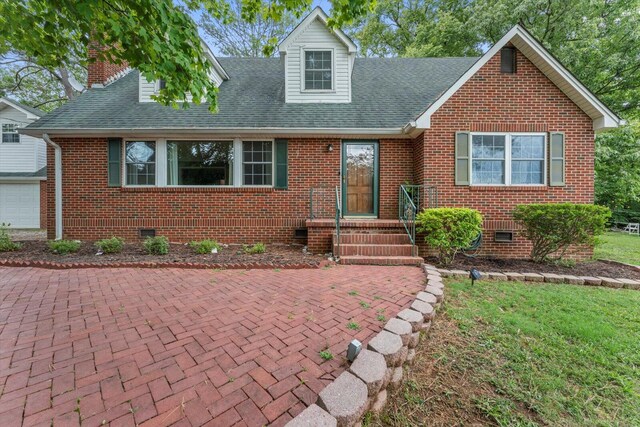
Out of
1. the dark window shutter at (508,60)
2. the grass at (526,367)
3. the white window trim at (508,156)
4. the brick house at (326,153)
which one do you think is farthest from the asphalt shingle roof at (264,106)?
the grass at (526,367)

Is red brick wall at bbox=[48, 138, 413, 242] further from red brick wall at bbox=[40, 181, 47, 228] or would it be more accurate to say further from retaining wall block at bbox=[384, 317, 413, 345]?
red brick wall at bbox=[40, 181, 47, 228]

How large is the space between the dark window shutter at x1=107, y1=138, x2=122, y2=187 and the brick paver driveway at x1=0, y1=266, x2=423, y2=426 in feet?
12.1

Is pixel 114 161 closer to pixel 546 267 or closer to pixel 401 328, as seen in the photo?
pixel 401 328

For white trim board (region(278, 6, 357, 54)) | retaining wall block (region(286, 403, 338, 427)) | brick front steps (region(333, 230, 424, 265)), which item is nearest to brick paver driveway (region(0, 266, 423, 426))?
retaining wall block (region(286, 403, 338, 427))

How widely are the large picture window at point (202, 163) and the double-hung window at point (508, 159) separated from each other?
21.4 ft

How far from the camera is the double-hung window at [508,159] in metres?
6.65

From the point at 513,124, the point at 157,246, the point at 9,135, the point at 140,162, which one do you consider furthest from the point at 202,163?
the point at 9,135

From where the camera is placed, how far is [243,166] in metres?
7.69

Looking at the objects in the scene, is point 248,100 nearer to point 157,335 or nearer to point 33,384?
point 157,335

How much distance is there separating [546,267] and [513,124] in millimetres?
3434

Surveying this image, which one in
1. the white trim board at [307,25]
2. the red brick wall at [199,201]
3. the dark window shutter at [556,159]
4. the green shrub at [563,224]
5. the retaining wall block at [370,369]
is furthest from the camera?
the white trim board at [307,25]

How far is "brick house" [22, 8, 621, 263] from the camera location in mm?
6535

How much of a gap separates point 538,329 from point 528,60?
655cm

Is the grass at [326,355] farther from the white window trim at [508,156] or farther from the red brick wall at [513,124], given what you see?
the white window trim at [508,156]
